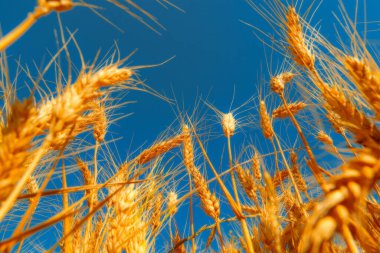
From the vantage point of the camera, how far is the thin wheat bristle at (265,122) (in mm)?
2781

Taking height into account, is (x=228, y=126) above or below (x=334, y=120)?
above

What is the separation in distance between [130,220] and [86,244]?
0.35 meters

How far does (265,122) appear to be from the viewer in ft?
9.32

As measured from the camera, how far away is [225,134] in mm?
2832

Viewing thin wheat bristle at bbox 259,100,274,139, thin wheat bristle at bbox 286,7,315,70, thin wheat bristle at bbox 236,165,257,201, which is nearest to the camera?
thin wheat bristle at bbox 286,7,315,70

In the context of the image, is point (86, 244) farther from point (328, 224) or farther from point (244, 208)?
point (244, 208)

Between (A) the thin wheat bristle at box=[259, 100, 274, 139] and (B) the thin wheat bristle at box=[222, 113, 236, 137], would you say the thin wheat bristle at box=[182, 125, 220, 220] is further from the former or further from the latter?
(A) the thin wheat bristle at box=[259, 100, 274, 139]

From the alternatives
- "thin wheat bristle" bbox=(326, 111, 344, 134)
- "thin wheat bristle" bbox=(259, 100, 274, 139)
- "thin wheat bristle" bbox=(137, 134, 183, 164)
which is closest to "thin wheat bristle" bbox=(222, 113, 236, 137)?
"thin wheat bristle" bbox=(259, 100, 274, 139)

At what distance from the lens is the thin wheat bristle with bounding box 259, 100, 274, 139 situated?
9.12 feet

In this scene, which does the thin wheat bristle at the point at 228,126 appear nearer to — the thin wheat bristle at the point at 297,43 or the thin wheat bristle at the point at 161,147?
the thin wheat bristle at the point at 161,147

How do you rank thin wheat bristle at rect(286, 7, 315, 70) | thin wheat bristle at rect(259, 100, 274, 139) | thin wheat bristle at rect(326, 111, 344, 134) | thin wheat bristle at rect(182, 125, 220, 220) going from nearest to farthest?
thin wheat bristle at rect(326, 111, 344, 134) → thin wheat bristle at rect(286, 7, 315, 70) → thin wheat bristle at rect(182, 125, 220, 220) → thin wheat bristle at rect(259, 100, 274, 139)

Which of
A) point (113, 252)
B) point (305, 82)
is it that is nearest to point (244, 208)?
point (305, 82)

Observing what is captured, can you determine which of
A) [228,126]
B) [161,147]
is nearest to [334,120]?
[228,126]

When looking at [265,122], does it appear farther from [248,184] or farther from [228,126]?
[248,184]
